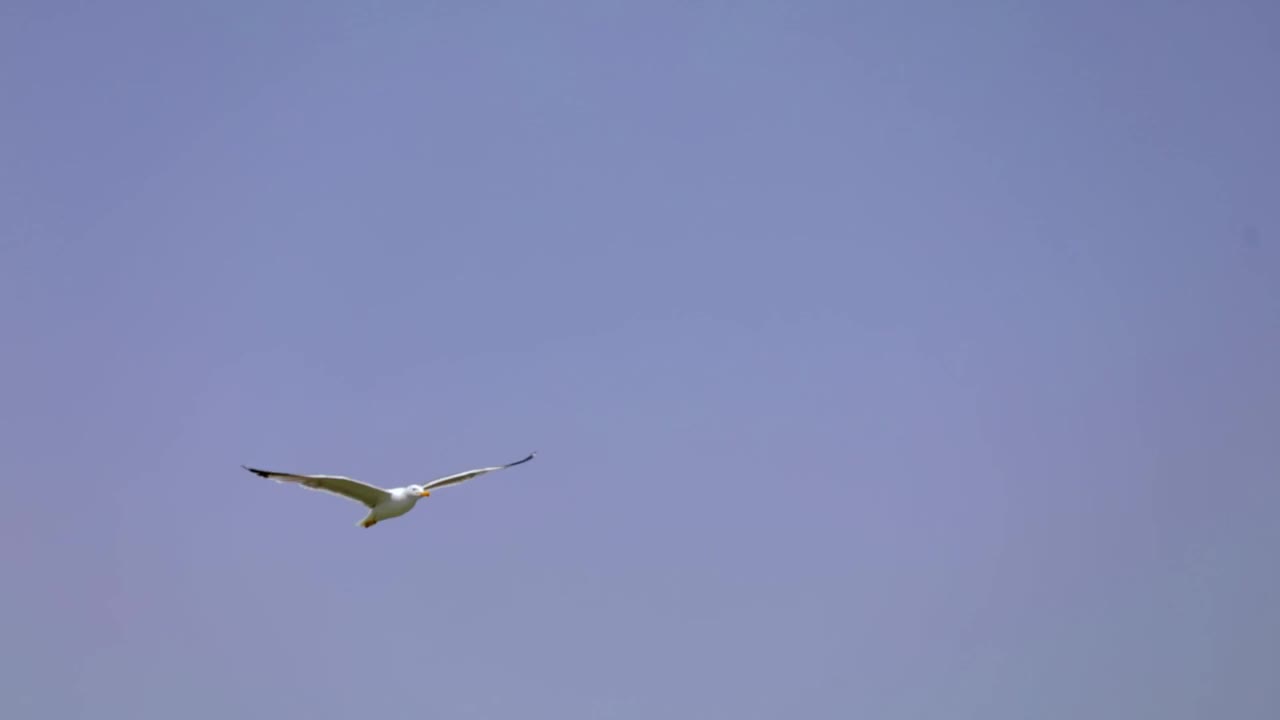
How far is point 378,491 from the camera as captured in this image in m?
49.0

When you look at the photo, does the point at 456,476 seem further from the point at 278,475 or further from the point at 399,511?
the point at 278,475

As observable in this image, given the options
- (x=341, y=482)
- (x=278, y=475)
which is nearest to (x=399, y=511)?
(x=341, y=482)

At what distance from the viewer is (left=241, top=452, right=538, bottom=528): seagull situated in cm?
4681

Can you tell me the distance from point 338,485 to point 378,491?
171 centimetres

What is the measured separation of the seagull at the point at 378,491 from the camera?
46812mm

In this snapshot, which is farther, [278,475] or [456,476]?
[456,476]

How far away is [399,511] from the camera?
50.0 metres

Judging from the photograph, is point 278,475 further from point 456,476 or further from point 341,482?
point 456,476

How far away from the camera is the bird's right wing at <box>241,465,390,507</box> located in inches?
1773

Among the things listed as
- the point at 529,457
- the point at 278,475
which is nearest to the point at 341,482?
the point at 278,475

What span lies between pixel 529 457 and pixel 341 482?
8061mm

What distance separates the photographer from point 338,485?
47.8m

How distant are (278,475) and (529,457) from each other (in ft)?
36.0

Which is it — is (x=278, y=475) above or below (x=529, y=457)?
below
